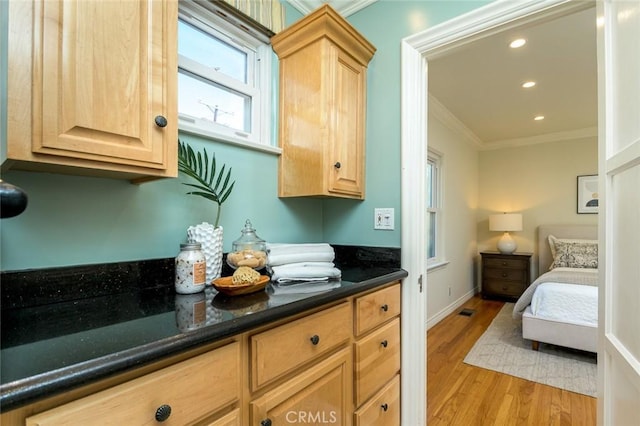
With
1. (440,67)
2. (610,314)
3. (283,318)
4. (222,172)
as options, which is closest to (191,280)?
(283,318)

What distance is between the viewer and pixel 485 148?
16.6 ft

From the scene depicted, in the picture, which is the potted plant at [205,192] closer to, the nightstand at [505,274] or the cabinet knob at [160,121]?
the cabinet knob at [160,121]

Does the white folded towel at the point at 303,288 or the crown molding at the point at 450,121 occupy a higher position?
the crown molding at the point at 450,121

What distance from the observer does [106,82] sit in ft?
2.59

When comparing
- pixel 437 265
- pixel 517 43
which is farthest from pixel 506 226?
pixel 517 43

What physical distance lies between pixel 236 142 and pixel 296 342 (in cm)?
93

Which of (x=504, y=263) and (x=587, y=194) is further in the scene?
(x=504, y=263)

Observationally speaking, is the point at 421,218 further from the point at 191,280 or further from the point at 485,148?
the point at 485,148

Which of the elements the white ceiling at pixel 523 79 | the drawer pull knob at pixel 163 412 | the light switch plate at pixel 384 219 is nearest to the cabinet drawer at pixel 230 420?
the drawer pull knob at pixel 163 412

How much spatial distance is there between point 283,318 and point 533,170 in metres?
5.20

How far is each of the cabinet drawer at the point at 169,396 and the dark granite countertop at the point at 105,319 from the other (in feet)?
0.17

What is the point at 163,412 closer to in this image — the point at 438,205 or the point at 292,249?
the point at 292,249

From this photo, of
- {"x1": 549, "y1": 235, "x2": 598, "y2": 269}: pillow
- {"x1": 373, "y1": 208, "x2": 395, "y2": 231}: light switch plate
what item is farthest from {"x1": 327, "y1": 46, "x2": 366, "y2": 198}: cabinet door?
{"x1": 549, "y1": 235, "x2": 598, "y2": 269}: pillow

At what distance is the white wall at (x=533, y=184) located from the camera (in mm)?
4367
